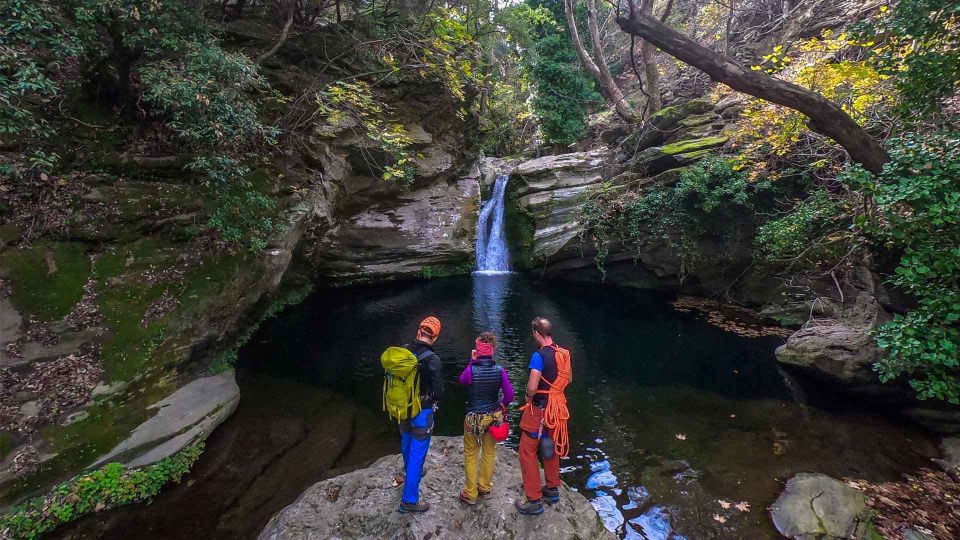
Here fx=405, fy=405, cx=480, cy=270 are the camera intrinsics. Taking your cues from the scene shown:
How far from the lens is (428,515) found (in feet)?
14.0

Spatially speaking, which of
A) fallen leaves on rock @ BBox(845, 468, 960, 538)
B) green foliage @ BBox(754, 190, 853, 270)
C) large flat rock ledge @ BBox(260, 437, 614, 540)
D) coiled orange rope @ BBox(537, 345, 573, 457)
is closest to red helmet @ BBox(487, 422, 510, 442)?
coiled orange rope @ BBox(537, 345, 573, 457)

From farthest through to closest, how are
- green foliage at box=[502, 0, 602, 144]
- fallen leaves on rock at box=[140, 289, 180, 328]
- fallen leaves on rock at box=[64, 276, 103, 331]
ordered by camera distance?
1. green foliage at box=[502, 0, 602, 144]
2. fallen leaves on rock at box=[140, 289, 180, 328]
3. fallen leaves on rock at box=[64, 276, 103, 331]

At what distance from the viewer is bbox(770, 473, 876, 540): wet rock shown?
474cm

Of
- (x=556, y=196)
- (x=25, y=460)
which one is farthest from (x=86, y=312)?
(x=556, y=196)

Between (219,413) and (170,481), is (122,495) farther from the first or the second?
(219,413)

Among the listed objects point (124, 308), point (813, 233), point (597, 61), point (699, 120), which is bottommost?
point (124, 308)

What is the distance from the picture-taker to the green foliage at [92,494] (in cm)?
476

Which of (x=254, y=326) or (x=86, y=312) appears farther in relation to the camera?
(x=254, y=326)

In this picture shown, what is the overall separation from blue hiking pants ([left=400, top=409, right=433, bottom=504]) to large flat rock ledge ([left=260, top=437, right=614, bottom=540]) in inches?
11.8

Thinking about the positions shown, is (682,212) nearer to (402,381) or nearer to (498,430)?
(498,430)

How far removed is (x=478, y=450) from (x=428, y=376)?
1.02m

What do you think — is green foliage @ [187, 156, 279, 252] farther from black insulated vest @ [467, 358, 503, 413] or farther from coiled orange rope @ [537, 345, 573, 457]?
coiled orange rope @ [537, 345, 573, 457]

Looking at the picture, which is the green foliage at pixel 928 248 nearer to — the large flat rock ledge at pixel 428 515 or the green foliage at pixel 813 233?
the green foliage at pixel 813 233

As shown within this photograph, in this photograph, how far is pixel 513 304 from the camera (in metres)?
15.9
